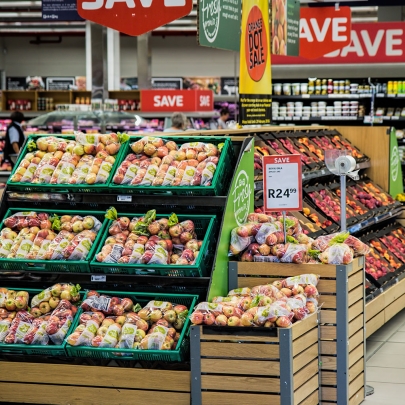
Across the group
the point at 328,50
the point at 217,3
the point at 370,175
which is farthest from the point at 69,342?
the point at 328,50

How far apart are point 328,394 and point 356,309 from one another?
54cm

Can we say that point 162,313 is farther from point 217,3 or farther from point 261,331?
point 217,3

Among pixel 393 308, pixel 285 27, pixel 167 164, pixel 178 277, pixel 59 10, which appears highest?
pixel 59 10

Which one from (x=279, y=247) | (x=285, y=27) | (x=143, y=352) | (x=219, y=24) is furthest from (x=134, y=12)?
(x=285, y=27)

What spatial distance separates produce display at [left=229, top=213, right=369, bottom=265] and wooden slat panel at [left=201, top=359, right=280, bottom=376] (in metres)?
0.86

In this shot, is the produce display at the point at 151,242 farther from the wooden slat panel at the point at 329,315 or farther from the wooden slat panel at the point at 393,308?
the wooden slat panel at the point at 393,308

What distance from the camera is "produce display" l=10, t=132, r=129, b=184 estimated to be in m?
4.88

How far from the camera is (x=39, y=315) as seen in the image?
4527 mm

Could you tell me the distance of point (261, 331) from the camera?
13.1 ft

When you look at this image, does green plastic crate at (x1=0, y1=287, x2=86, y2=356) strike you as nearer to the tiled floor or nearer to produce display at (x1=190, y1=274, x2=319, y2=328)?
produce display at (x1=190, y1=274, x2=319, y2=328)

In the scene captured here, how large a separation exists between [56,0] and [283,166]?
32.8 feet

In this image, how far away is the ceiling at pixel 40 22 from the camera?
21728 millimetres

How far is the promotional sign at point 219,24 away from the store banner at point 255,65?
0.32 metres

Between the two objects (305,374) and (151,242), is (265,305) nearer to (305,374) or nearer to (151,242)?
(305,374)
